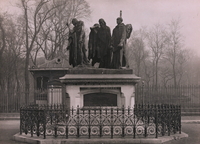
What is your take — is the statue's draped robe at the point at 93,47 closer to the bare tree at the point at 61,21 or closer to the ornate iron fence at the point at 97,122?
the ornate iron fence at the point at 97,122

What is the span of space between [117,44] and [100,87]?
2.34 m

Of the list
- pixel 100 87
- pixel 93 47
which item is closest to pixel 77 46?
pixel 93 47

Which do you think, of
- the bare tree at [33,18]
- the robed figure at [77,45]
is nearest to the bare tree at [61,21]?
the bare tree at [33,18]

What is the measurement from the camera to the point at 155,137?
34.7 feet

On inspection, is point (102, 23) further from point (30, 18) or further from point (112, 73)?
point (30, 18)

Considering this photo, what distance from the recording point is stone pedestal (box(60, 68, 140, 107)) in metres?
12.3

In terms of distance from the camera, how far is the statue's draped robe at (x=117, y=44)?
13.1 m

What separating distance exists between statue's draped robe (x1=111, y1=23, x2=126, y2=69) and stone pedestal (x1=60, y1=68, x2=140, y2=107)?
0.57 m

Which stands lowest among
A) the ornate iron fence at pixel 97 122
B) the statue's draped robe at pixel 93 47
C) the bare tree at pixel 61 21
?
the ornate iron fence at pixel 97 122

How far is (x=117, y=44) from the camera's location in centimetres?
1344

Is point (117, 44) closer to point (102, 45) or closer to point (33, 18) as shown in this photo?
point (102, 45)

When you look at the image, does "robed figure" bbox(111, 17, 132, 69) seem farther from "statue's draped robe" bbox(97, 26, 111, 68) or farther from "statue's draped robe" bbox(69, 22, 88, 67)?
"statue's draped robe" bbox(69, 22, 88, 67)

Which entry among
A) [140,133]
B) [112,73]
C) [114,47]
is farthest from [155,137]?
[114,47]

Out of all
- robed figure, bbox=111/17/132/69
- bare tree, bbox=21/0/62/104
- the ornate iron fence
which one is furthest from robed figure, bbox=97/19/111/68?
bare tree, bbox=21/0/62/104
